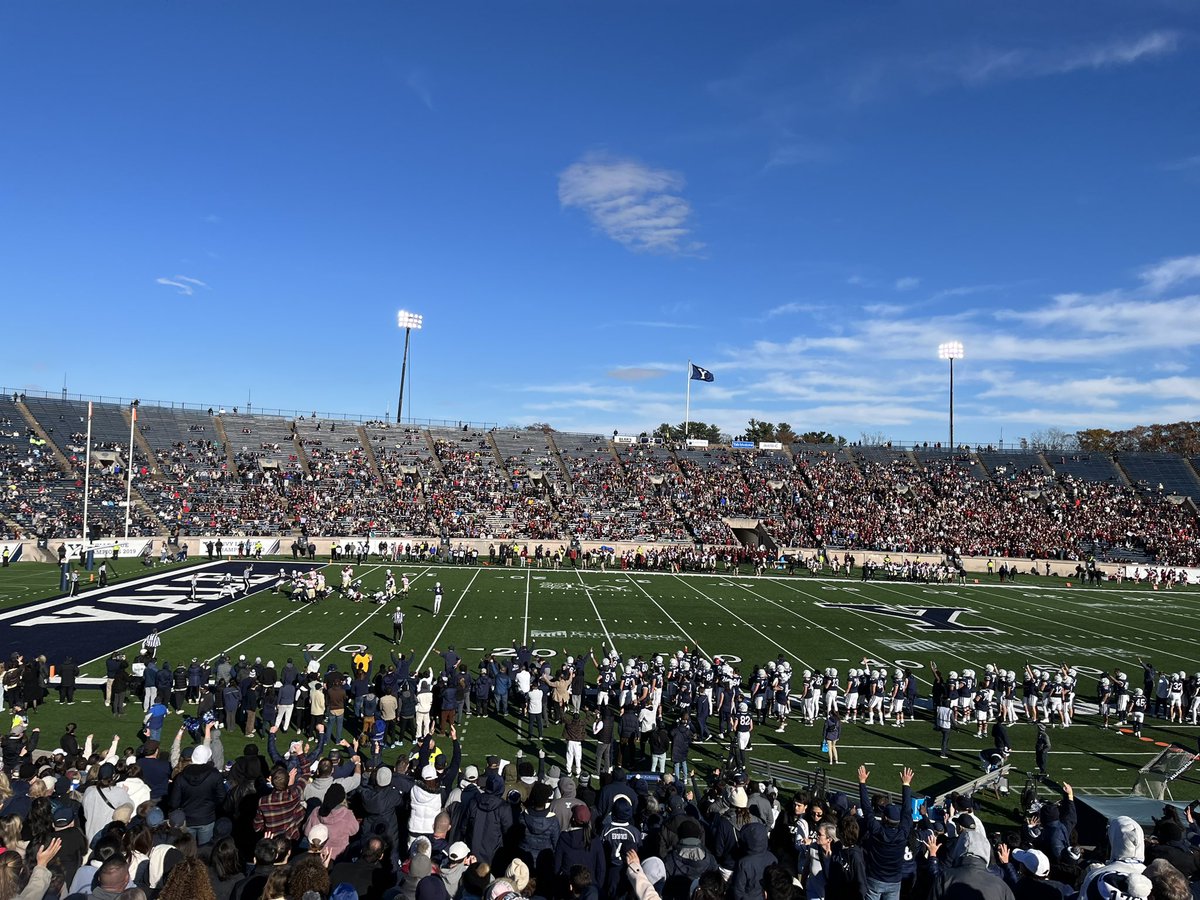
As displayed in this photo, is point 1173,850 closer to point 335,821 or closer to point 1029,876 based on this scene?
point 1029,876

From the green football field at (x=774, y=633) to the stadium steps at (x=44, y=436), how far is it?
16.2 m

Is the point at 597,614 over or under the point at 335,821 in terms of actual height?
under

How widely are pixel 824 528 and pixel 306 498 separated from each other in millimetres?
34730

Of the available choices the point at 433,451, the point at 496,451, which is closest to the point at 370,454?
the point at 433,451

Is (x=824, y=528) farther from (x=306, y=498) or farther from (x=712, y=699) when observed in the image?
(x=712, y=699)

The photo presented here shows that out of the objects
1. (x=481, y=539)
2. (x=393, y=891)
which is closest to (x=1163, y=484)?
(x=481, y=539)

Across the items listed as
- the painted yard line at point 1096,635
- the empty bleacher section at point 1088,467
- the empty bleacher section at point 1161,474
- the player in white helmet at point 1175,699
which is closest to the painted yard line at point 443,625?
the player in white helmet at point 1175,699

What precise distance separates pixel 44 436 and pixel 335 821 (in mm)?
57029

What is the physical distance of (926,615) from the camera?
32.8 m

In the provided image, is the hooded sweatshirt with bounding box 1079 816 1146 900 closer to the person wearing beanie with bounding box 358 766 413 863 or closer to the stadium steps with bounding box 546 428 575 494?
the person wearing beanie with bounding box 358 766 413 863

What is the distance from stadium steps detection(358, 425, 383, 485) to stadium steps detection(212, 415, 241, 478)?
9269mm

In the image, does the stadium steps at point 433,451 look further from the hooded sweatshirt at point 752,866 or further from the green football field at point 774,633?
the hooded sweatshirt at point 752,866

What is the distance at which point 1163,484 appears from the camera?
6644 centimetres

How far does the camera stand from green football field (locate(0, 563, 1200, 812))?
15.6 metres
